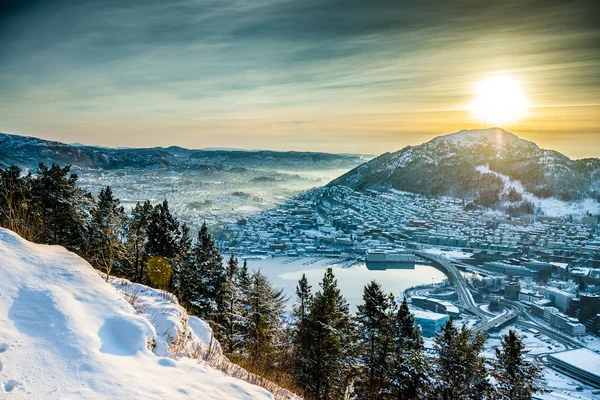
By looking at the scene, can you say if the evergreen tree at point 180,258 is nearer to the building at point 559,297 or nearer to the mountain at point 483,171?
the building at point 559,297

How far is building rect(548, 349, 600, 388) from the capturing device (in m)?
21.2

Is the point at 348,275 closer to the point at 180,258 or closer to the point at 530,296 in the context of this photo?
the point at 530,296

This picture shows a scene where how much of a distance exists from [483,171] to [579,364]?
11362cm

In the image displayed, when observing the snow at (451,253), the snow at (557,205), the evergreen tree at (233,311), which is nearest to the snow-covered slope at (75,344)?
the evergreen tree at (233,311)

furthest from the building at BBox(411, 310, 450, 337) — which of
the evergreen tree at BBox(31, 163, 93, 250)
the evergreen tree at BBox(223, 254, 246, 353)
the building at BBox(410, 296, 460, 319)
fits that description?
the evergreen tree at BBox(31, 163, 93, 250)

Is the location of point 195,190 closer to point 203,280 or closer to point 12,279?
point 203,280

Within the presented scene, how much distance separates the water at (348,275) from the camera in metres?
37.9

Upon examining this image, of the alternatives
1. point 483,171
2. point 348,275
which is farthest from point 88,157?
point 483,171

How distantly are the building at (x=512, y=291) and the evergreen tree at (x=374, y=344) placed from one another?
33655mm

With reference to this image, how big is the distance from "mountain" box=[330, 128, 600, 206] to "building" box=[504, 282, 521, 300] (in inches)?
2738

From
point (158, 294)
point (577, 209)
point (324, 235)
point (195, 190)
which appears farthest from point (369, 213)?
point (158, 294)

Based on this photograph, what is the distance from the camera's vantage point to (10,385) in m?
2.03

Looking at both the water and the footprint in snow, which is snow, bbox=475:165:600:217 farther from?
the footprint in snow

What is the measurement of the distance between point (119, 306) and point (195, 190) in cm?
10173
